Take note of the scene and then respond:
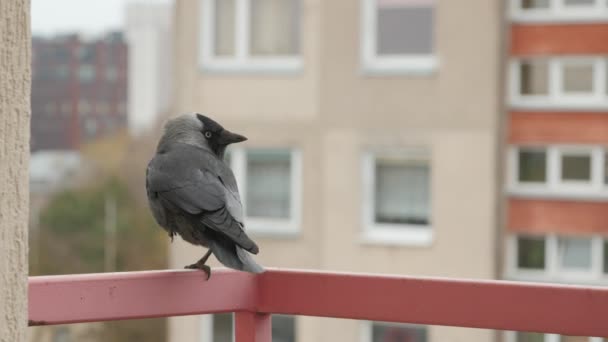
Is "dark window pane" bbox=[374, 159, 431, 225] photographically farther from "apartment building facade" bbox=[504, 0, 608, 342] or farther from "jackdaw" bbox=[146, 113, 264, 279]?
"jackdaw" bbox=[146, 113, 264, 279]

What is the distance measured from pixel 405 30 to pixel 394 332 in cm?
237

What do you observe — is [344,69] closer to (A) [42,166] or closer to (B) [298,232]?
(B) [298,232]

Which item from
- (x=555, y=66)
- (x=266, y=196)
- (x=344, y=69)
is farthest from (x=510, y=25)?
(x=266, y=196)

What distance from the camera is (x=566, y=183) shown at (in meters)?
9.09

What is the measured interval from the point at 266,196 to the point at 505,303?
30.1 feet

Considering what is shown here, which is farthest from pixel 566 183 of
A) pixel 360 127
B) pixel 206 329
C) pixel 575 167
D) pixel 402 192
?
pixel 206 329

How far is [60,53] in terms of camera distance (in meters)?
17.5

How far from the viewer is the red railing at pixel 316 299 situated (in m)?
1.02

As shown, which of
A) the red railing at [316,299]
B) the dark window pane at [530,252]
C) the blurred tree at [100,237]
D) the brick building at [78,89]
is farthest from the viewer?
the brick building at [78,89]

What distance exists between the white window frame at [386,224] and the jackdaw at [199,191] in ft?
27.8

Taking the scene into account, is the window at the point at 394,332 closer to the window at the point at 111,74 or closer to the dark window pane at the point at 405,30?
the dark window pane at the point at 405,30

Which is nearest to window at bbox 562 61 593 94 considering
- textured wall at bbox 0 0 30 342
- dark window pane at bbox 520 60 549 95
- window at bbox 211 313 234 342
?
dark window pane at bbox 520 60 549 95

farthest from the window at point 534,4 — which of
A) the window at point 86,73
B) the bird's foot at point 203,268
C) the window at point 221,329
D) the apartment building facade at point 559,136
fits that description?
the window at point 86,73

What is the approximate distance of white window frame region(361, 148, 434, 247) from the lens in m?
9.88
